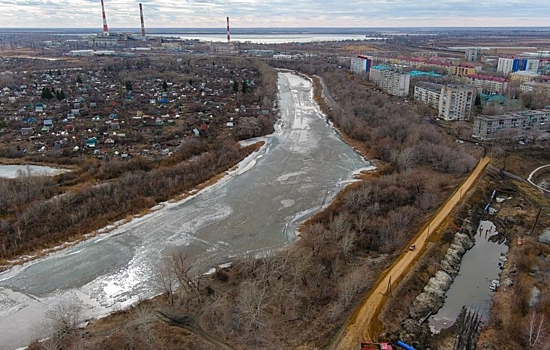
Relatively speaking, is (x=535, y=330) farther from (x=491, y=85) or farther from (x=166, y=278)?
(x=491, y=85)

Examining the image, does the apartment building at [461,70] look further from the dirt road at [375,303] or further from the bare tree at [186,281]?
the bare tree at [186,281]

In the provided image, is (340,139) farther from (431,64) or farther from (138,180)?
(431,64)

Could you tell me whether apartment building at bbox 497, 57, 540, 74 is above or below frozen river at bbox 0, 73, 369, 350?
above

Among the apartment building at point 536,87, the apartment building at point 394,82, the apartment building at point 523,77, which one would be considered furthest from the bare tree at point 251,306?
the apartment building at point 523,77

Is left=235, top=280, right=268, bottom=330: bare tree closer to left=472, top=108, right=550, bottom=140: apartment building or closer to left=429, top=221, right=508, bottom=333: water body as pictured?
left=429, top=221, right=508, bottom=333: water body

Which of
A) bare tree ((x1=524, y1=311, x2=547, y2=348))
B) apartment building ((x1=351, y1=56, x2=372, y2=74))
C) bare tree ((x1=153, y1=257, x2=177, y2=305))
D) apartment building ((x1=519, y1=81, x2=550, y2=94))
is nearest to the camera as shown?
bare tree ((x1=524, y1=311, x2=547, y2=348))

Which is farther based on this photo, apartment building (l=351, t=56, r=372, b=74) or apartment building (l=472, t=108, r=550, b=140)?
apartment building (l=351, t=56, r=372, b=74)

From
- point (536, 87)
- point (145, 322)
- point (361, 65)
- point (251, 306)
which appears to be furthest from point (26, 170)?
point (361, 65)

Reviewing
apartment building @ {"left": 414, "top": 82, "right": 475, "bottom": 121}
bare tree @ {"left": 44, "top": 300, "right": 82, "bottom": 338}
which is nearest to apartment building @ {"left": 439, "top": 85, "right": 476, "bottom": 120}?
apartment building @ {"left": 414, "top": 82, "right": 475, "bottom": 121}
